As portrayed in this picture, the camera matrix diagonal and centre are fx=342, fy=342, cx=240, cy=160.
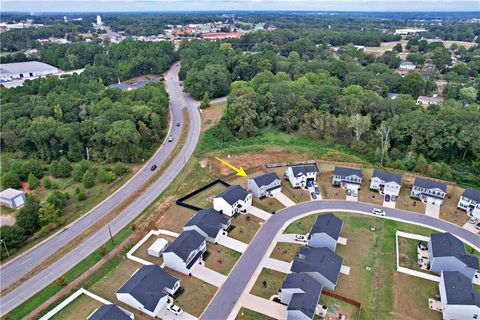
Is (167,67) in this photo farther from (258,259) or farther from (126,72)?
(258,259)

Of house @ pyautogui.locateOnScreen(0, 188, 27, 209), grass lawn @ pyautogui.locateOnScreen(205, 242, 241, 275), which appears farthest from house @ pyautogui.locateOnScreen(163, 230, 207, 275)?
house @ pyautogui.locateOnScreen(0, 188, 27, 209)

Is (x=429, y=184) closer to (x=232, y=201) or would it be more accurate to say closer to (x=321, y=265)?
(x=321, y=265)

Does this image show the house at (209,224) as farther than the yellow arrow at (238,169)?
No

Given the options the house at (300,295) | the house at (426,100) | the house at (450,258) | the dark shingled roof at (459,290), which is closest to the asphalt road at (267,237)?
the house at (300,295)

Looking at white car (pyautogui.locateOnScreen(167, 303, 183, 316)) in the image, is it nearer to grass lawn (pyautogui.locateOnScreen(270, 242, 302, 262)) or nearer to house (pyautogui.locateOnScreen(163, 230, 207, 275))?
house (pyautogui.locateOnScreen(163, 230, 207, 275))

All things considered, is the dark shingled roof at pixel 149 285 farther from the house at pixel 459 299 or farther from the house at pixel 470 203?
the house at pixel 470 203
